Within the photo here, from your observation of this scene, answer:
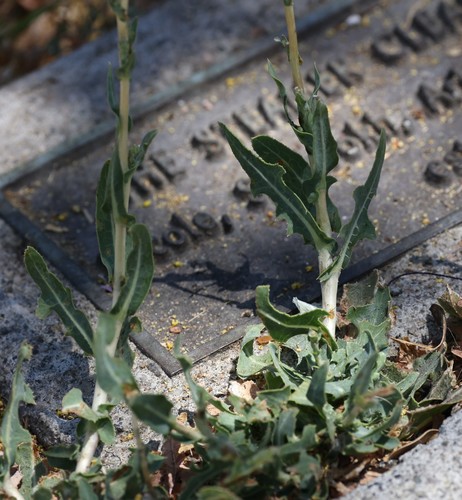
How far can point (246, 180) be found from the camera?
9.63 feet

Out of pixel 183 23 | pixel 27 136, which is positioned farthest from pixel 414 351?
pixel 183 23

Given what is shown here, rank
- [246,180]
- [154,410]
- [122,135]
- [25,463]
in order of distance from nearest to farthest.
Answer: [154,410] < [122,135] < [25,463] < [246,180]

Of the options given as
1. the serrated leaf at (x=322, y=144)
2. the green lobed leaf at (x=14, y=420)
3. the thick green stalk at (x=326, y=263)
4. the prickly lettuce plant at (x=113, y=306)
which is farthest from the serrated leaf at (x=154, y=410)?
the serrated leaf at (x=322, y=144)

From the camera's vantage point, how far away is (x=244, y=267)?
2.62 m

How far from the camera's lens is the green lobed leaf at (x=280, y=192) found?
2.18 m

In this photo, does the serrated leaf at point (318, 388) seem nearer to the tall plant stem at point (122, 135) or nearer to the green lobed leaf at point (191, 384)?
the green lobed leaf at point (191, 384)

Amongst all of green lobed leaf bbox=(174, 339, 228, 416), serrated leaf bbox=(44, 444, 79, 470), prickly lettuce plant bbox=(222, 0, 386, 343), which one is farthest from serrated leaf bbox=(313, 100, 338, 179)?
serrated leaf bbox=(44, 444, 79, 470)

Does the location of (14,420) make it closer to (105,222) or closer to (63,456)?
(63,456)

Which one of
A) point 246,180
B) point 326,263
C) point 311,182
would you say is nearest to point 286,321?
point 326,263

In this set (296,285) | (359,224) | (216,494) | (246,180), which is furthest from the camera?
(246,180)

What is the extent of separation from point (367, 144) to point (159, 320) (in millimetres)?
942

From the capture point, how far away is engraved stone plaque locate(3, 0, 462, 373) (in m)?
2.53

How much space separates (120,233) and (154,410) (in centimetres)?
38

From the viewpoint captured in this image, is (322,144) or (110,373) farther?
(322,144)
